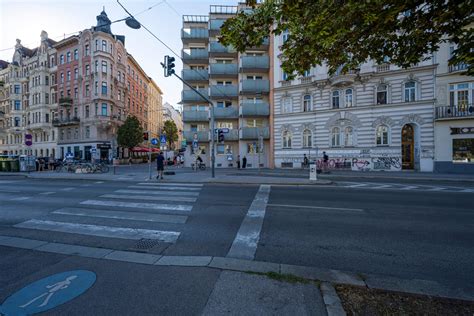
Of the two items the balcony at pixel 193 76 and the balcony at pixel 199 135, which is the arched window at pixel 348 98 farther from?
the balcony at pixel 193 76

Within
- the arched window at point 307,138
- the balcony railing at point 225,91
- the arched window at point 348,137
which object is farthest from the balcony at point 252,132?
the arched window at point 348,137

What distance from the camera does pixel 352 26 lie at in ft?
14.9

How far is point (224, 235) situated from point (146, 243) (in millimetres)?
1634

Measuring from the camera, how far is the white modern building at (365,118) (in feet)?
65.2

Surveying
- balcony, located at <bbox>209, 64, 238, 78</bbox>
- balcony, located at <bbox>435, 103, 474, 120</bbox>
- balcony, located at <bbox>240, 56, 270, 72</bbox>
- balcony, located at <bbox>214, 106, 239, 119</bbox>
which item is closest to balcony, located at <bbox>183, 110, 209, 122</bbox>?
balcony, located at <bbox>214, 106, 239, 119</bbox>

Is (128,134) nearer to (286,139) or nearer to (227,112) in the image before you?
(227,112)

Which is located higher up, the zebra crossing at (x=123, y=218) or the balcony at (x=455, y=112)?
the balcony at (x=455, y=112)

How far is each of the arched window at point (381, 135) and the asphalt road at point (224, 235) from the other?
43.8ft

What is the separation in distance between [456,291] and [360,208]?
4688mm

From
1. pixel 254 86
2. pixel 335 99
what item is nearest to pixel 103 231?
pixel 335 99

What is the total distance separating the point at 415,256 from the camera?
13.3 ft

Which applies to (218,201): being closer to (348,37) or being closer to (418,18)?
(348,37)

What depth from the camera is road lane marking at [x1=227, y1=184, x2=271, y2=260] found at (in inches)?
163

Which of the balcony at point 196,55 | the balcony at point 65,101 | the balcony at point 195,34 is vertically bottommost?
the balcony at point 65,101
